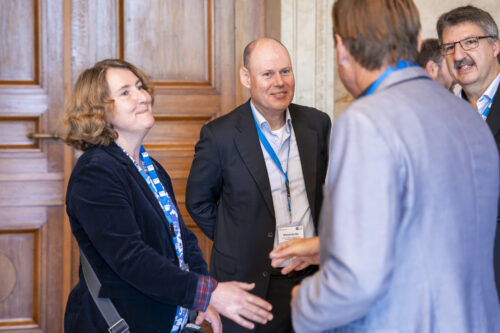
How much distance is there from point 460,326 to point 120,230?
1.06 m

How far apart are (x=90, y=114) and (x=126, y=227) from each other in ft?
1.61

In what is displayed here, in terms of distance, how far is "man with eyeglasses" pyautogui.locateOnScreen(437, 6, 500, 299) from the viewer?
2580mm

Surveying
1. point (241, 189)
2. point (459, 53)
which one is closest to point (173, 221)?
point (241, 189)

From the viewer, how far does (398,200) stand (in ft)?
4.04

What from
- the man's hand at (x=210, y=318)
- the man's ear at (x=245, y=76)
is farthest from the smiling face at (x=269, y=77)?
the man's hand at (x=210, y=318)

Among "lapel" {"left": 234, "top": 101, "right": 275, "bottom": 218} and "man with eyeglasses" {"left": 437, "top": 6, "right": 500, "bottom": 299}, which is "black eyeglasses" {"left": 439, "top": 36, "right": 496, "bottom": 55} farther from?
"lapel" {"left": 234, "top": 101, "right": 275, "bottom": 218}

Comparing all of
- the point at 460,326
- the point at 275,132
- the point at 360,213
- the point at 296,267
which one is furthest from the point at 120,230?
the point at 275,132

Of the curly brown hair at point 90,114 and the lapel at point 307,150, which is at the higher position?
the curly brown hair at point 90,114

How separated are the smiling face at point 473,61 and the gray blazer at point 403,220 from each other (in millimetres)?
1326

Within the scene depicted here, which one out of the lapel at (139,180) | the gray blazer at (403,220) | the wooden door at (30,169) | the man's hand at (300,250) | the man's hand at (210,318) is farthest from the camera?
the wooden door at (30,169)

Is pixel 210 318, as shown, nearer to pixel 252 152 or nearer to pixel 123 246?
pixel 123 246

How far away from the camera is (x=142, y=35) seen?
3.82 m

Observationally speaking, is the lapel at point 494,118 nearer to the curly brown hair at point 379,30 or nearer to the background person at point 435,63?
the background person at point 435,63

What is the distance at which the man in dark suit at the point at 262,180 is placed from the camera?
2.84 metres
